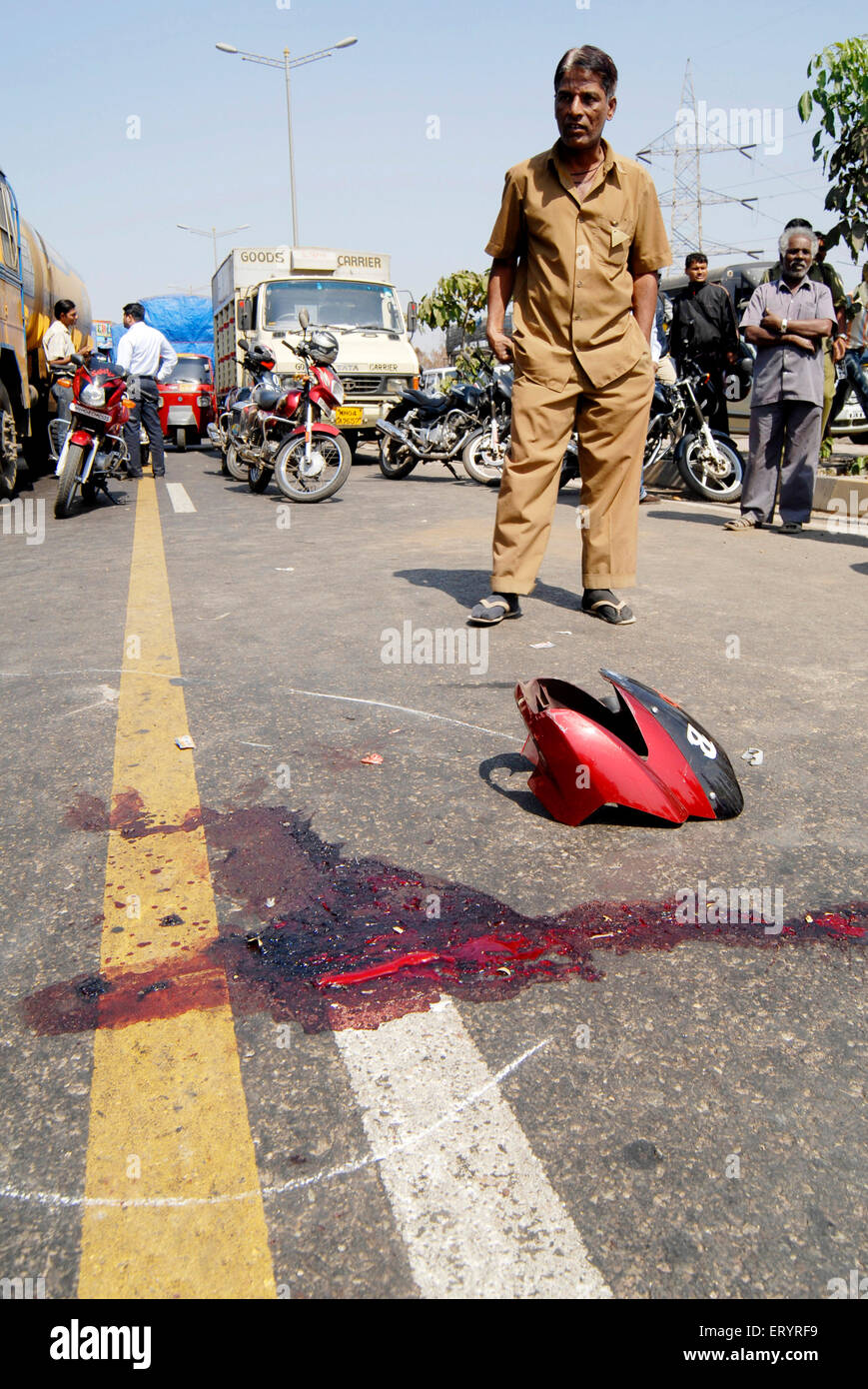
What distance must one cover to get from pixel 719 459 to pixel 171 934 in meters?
8.84

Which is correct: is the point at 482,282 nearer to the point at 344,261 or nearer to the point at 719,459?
the point at 344,261

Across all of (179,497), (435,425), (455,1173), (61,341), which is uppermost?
(61,341)

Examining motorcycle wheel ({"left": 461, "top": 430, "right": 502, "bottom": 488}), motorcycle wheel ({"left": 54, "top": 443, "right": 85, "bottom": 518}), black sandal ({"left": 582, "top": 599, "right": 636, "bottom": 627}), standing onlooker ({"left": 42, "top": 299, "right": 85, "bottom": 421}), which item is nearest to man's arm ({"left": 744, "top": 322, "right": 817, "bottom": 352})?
black sandal ({"left": 582, "top": 599, "right": 636, "bottom": 627})

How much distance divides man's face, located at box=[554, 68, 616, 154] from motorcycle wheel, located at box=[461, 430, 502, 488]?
7379mm

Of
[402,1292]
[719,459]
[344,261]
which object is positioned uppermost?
[344,261]

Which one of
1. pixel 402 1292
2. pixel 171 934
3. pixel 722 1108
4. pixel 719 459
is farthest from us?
pixel 719 459

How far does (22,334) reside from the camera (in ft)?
38.8

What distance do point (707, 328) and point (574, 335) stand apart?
5721mm

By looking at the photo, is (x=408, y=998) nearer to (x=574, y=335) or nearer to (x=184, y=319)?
(x=574, y=335)

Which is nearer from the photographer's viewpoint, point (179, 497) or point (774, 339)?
point (774, 339)

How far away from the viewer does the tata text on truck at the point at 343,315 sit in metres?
15.7

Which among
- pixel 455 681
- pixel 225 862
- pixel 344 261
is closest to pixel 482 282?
pixel 344 261

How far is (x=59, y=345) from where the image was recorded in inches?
501

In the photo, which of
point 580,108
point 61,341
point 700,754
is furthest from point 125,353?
point 700,754
